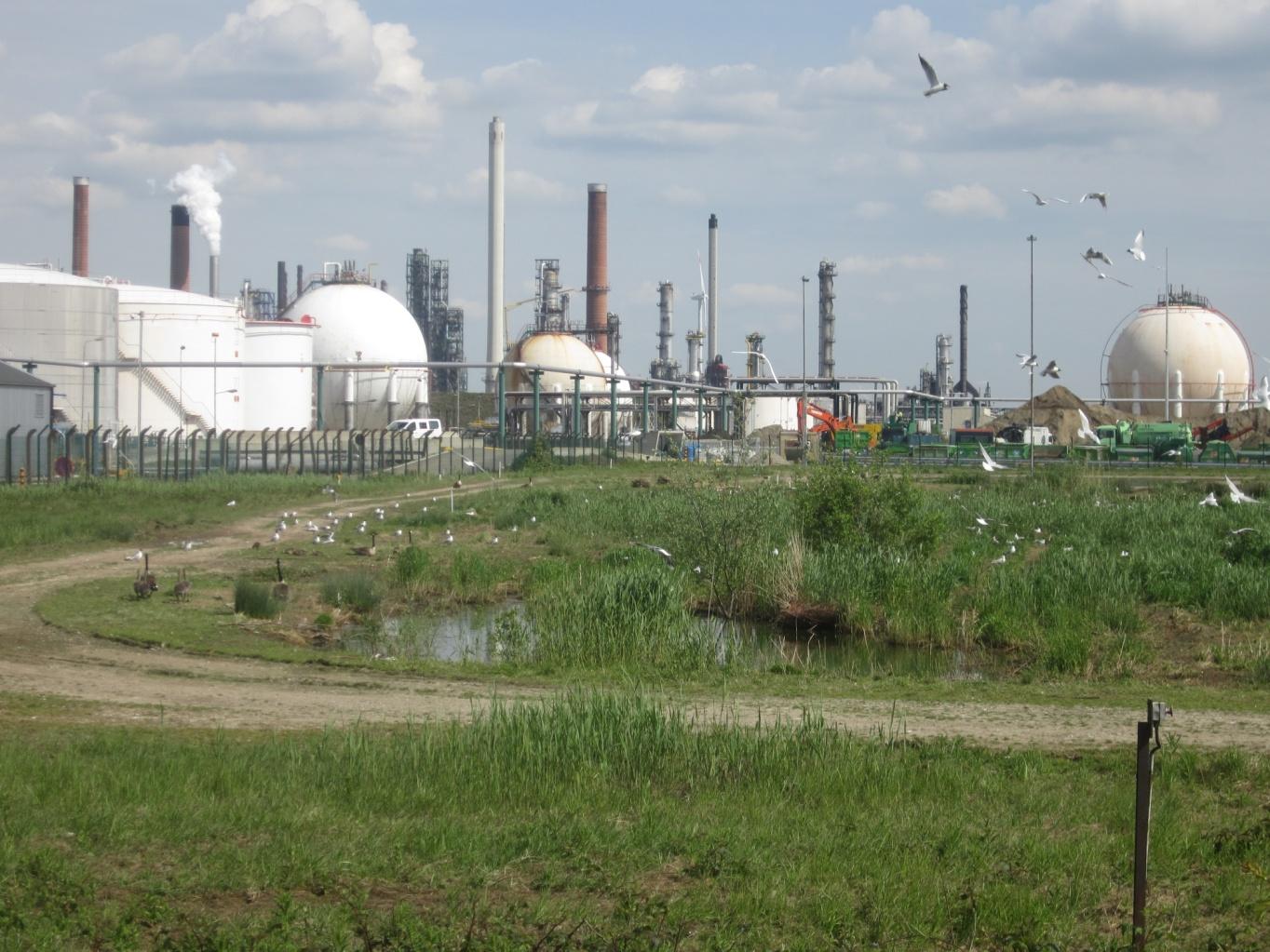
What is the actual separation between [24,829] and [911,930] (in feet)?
15.9

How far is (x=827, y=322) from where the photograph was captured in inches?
3762

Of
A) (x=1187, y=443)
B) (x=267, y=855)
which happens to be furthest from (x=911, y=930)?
(x=1187, y=443)

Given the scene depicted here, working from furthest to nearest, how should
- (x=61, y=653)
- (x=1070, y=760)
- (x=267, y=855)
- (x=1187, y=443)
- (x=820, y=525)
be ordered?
(x=1187, y=443) → (x=820, y=525) → (x=61, y=653) → (x=1070, y=760) → (x=267, y=855)

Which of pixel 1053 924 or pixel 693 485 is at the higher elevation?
pixel 693 485

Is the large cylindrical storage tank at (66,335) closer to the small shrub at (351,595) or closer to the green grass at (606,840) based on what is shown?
the small shrub at (351,595)

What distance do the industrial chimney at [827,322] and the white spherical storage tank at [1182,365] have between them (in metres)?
21.3

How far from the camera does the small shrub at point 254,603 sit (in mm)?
19328

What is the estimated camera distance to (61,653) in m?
15.4

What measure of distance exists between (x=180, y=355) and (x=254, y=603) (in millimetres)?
44939

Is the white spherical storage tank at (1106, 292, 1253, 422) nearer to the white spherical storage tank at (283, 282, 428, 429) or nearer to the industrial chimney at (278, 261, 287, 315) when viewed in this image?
the white spherical storage tank at (283, 282, 428, 429)

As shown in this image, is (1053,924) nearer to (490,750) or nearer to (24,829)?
(490,750)

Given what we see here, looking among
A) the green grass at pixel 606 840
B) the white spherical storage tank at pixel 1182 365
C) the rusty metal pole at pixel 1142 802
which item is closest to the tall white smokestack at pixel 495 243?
the white spherical storage tank at pixel 1182 365

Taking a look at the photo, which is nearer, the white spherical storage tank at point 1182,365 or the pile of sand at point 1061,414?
the pile of sand at point 1061,414

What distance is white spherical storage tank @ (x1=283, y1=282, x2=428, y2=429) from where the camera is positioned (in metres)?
70.1
